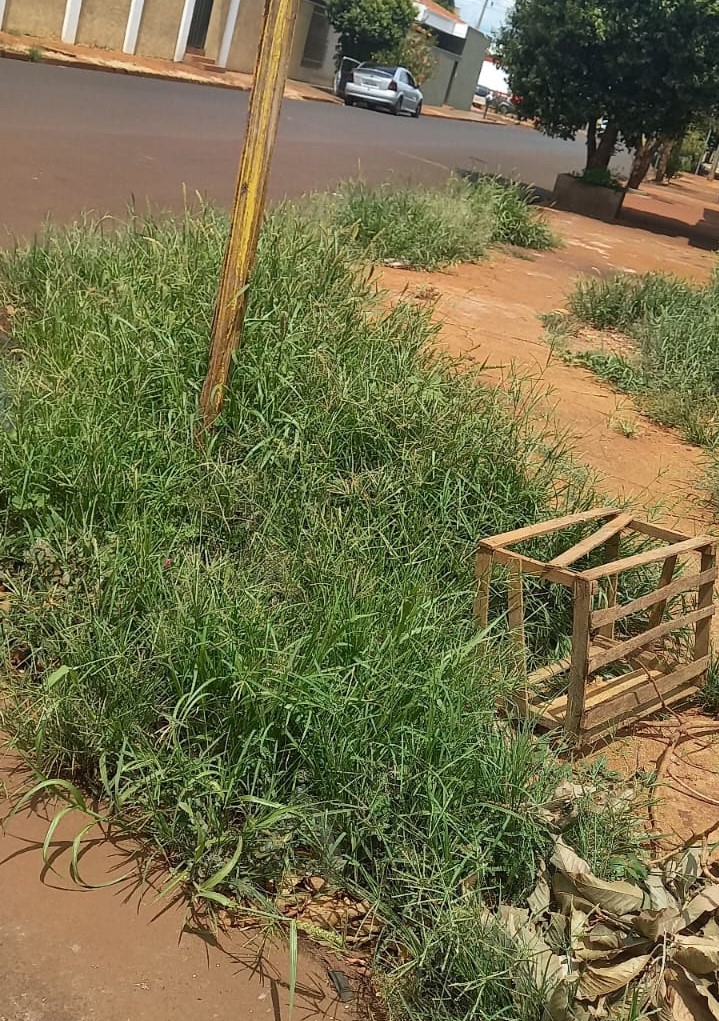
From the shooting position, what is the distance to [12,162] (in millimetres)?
9797

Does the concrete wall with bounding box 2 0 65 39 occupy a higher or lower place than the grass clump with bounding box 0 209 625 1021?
higher

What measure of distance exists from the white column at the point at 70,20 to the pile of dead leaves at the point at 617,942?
25597mm

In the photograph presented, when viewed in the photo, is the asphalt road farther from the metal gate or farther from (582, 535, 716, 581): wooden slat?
the metal gate

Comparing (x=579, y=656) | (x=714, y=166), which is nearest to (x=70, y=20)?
(x=714, y=166)

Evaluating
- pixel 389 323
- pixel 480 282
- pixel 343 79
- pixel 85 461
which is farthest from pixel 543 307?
pixel 343 79

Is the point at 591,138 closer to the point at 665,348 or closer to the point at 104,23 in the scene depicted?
the point at 665,348

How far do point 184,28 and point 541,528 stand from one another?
28565 millimetres

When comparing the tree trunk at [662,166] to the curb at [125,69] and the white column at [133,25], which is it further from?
the white column at [133,25]

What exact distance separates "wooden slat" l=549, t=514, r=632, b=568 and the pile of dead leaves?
3.54 feet

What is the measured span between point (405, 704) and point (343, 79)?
34.4 meters

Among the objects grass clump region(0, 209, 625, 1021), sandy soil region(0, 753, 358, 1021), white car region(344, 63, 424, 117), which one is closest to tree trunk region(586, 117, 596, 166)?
grass clump region(0, 209, 625, 1021)

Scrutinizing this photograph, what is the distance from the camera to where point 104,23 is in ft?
84.3

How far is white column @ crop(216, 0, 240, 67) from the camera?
30672 millimetres

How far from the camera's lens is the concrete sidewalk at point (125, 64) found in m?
21.0
